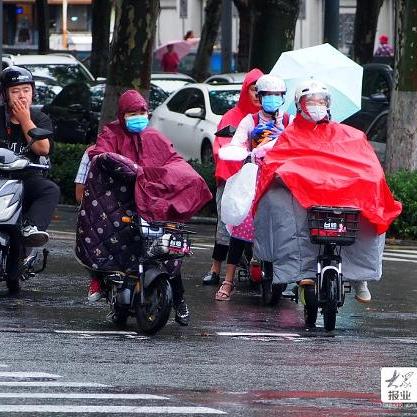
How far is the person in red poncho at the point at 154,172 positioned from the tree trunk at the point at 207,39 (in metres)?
35.1

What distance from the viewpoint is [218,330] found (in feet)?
38.2

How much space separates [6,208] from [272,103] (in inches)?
88.9

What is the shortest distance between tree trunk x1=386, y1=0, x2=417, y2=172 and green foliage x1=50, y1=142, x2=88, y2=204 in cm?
484

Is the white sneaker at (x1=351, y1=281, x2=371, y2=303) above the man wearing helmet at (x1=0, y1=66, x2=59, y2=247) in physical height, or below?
below

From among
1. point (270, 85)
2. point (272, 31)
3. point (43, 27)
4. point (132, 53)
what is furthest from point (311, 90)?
point (43, 27)

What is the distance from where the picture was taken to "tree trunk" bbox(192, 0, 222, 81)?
1844 inches

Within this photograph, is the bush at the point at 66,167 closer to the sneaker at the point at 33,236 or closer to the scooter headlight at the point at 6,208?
the sneaker at the point at 33,236

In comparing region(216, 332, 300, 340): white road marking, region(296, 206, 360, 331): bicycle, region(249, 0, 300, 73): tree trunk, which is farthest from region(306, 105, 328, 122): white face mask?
region(249, 0, 300, 73): tree trunk

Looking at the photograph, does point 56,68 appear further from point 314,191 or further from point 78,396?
point 78,396

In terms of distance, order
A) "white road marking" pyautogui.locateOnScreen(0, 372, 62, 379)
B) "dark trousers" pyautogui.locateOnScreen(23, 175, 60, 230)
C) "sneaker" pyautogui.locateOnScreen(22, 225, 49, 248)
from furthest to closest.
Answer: "dark trousers" pyautogui.locateOnScreen(23, 175, 60, 230) → "sneaker" pyautogui.locateOnScreen(22, 225, 49, 248) → "white road marking" pyautogui.locateOnScreen(0, 372, 62, 379)

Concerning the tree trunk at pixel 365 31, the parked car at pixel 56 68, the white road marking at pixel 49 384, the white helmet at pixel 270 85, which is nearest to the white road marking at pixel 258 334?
the white helmet at pixel 270 85

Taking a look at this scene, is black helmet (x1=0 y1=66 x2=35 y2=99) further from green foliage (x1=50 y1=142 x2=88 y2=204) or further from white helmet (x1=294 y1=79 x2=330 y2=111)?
green foliage (x1=50 y1=142 x2=88 y2=204)

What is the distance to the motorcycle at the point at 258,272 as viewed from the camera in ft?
42.8

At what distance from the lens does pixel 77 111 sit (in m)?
29.1
